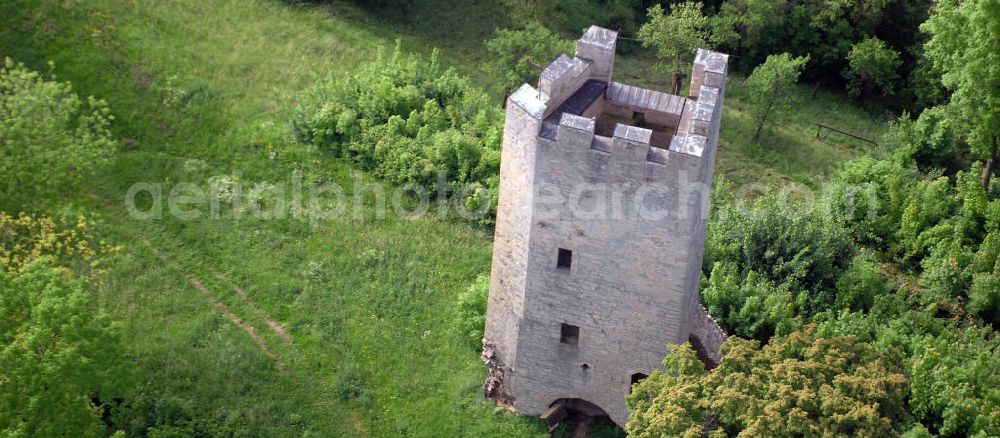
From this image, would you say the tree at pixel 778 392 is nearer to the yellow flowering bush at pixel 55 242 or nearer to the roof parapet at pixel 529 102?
the roof parapet at pixel 529 102

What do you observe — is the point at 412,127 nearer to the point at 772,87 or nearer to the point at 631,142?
the point at 772,87

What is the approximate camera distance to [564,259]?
28641 millimetres

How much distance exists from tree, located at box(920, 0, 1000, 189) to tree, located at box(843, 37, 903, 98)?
22.7 feet

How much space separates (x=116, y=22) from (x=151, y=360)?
17956 mm

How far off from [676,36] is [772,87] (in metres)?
4.40

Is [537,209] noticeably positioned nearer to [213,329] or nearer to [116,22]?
[213,329]

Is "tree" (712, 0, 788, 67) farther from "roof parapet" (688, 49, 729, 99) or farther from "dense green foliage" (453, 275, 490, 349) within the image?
"roof parapet" (688, 49, 729, 99)

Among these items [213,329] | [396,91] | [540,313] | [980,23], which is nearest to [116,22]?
[396,91]

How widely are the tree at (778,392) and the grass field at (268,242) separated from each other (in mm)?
5913

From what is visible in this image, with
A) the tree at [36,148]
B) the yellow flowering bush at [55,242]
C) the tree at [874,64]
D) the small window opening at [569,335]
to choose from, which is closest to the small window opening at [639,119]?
the small window opening at [569,335]

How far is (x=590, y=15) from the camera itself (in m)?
53.5

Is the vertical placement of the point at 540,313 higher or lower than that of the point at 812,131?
lower

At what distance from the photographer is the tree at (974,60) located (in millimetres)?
38219

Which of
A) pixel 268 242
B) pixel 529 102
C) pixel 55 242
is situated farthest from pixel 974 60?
pixel 55 242
